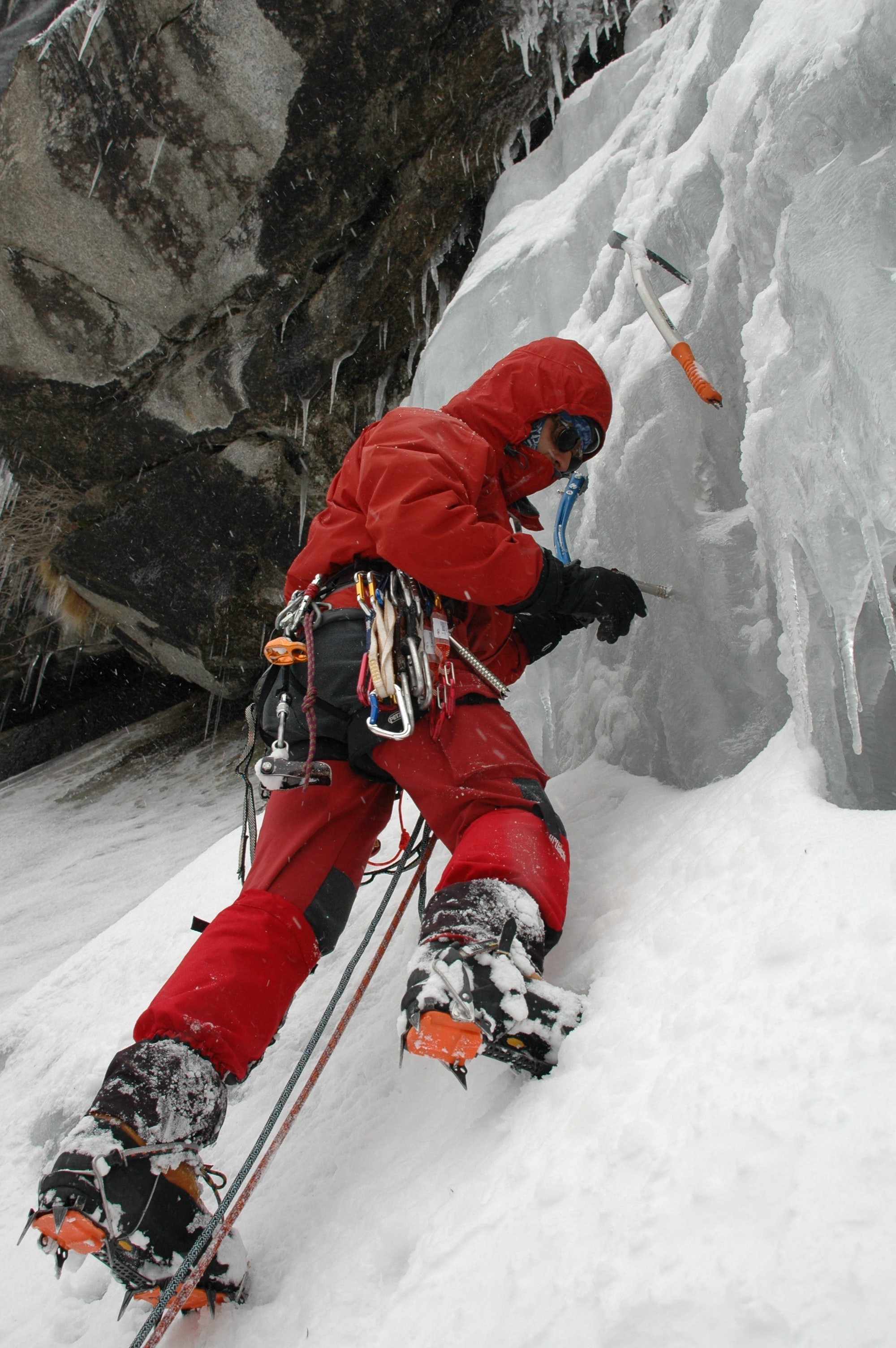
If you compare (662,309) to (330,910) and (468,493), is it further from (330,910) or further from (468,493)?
(330,910)

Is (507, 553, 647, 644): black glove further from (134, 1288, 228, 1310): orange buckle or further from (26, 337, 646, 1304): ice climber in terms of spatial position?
(134, 1288, 228, 1310): orange buckle

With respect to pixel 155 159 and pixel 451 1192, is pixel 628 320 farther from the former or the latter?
pixel 155 159

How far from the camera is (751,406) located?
1547mm

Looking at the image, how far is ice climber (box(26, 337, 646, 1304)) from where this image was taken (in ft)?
3.58

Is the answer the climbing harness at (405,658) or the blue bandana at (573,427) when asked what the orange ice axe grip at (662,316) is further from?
the climbing harness at (405,658)

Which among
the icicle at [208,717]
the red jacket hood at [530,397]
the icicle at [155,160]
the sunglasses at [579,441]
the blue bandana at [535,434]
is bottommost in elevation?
the icicle at [208,717]

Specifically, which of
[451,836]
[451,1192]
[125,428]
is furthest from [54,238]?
[451,1192]

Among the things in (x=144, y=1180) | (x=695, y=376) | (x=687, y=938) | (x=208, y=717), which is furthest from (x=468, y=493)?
(x=208, y=717)

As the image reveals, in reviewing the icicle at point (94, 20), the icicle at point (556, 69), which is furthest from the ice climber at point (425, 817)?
the icicle at point (94, 20)

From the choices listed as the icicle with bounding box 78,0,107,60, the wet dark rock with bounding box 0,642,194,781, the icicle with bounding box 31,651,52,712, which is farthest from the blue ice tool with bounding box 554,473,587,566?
the icicle with bounding box 31,651,52,712

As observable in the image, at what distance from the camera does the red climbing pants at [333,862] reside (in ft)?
4.12

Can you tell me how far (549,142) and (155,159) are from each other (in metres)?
2.45

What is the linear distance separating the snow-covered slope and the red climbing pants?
0.23 meters

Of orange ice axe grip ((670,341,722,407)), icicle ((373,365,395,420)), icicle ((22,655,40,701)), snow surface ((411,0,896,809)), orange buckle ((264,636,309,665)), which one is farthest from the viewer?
icicle ((22,655,40,701))
